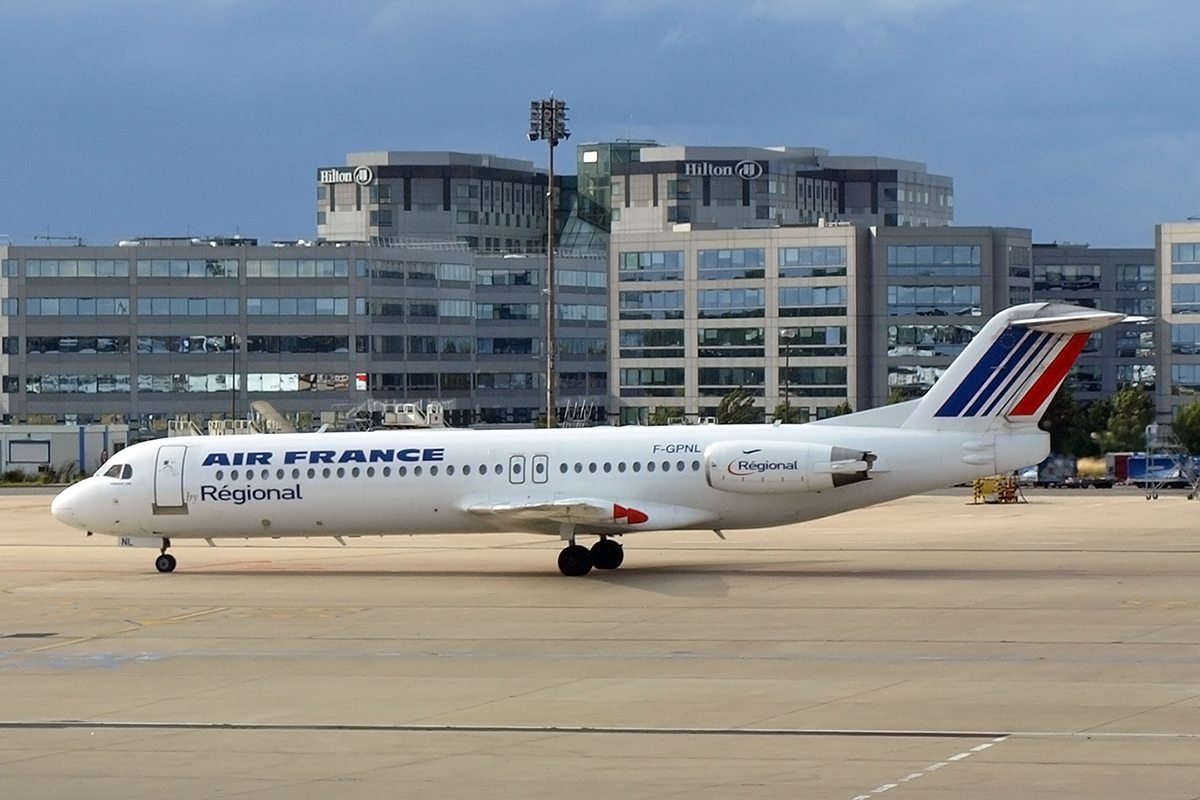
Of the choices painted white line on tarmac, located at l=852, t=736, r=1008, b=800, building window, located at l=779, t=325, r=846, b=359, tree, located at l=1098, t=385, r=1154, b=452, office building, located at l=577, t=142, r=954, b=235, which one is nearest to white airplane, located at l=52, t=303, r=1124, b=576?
painted white line on tarmac, located at l=852, t=736, r=1008, b=800

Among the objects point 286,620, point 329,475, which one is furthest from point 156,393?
point 286,620

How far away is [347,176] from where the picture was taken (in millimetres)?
182625

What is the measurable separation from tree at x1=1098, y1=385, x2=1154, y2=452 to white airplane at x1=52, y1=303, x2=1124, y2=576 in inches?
2530

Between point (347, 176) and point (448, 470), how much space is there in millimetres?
149160

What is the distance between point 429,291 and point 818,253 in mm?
26063

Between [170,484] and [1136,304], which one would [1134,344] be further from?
[170,484]

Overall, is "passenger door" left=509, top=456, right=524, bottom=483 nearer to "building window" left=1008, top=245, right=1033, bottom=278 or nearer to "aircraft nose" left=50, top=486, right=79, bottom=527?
"aircraft nose" left=50, top=486, right=79, bottom=527

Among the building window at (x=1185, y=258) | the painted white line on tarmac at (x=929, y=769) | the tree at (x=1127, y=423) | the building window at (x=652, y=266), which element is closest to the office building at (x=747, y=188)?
the building window at (x=652, y=266)

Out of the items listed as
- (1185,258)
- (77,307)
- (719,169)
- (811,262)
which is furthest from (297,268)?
(719,169)

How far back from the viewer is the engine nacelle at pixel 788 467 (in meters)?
34.9

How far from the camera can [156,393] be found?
117375 mm

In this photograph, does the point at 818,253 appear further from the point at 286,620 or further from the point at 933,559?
the point at 286,620

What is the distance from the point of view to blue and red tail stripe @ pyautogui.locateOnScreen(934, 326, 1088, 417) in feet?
116

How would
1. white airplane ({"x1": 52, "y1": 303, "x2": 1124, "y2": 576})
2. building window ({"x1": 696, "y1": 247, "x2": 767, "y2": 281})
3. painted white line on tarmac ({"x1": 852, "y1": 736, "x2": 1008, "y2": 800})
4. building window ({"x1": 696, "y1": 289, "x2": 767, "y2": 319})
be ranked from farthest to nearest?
building window ({"x1": 696, "y1": 289, "x2": 767, "y2": 319}) < building window ({"x1": 696, "y1": 247, "x2": 767, "y2": 281}) < white airplane ({"x1": 52, "y1": 303, "x2": 1124, "y2": 576}) < painted white line on tarmac ({"x1": 852, "y1": 736, "x2": 1008, "y2": 800})
